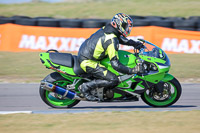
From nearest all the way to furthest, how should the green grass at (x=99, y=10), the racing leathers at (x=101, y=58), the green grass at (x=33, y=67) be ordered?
the racing leathers at (x=101, y=58) < the green grass at (x=33, y=67) < the green grass at (x=99, y=10)

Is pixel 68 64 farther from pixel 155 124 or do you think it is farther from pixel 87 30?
pixel 87 30

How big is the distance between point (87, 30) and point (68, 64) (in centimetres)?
869

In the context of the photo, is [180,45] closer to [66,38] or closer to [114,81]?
[66,38]

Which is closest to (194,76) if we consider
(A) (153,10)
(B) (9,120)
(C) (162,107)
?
(C) (162,107)

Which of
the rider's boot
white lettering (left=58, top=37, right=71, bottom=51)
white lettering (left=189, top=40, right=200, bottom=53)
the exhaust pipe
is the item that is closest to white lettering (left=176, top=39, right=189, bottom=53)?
white lettering (left=189, top=40, right=200, bottom=53)

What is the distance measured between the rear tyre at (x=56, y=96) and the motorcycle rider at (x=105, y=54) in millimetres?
397

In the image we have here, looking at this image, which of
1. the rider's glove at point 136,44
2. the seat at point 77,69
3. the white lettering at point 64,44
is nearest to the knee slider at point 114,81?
the seat at point 77,69

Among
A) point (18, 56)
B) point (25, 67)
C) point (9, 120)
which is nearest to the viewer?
point (9, 120)

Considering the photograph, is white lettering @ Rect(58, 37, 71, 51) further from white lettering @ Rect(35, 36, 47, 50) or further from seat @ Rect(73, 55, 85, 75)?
seat @ Rect(73, 55, 85, 75)

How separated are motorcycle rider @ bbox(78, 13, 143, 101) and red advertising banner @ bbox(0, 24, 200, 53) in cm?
817

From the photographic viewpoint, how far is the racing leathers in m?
5.89

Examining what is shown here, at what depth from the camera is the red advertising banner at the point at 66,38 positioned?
1423 cm

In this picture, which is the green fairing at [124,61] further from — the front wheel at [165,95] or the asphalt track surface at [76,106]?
the asphalt track surface at [76,106]

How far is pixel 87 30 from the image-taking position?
1469 cm
